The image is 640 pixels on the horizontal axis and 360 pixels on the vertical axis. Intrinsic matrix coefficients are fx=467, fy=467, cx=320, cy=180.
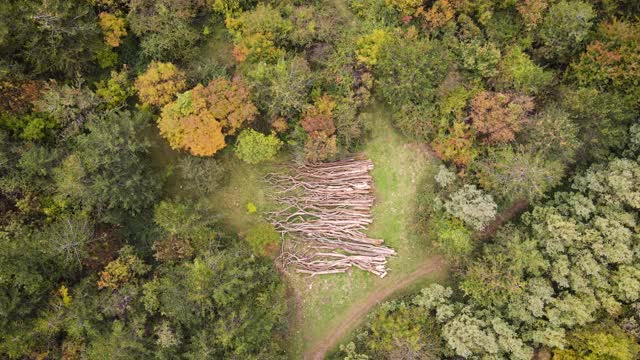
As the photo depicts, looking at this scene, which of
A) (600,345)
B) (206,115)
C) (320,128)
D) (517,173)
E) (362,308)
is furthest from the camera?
(362,308)

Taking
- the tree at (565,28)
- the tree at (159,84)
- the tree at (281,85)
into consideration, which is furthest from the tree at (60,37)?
the tree at (565,28)

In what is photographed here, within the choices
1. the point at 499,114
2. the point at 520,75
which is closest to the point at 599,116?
the point at 520,75

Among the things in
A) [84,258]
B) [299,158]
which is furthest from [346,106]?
[84,258]

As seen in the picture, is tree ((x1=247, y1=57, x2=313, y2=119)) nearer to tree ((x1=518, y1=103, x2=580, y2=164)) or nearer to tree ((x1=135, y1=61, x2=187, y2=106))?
tree ((x1=135, y1=61, x2=187, y2=106))

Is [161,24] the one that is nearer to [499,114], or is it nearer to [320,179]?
[320,179]

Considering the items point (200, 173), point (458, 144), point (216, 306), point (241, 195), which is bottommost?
point (216, 306)

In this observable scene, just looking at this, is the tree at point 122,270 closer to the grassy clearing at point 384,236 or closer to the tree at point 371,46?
the grassy clearing at point 384,236
